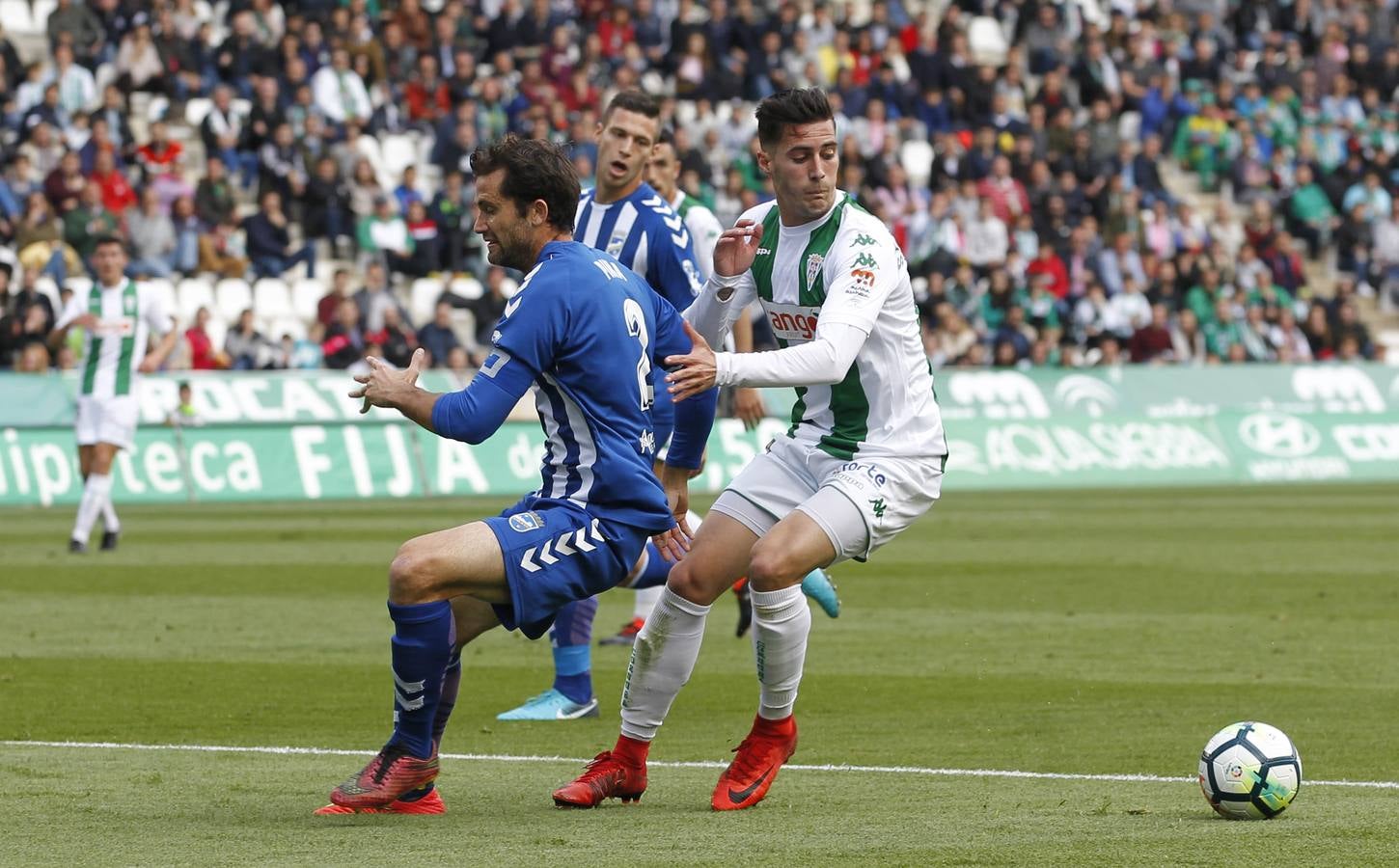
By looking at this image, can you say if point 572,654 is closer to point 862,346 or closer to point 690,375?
point 862,346

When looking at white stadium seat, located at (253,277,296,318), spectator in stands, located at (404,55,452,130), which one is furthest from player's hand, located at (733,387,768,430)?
spectator in stands, located at (404,55,452,130)

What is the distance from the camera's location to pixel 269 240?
27062mm

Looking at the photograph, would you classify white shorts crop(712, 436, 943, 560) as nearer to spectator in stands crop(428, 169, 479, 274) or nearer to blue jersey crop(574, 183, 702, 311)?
blue jersey crop(574, 183, 702, 311)

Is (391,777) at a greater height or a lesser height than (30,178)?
greater

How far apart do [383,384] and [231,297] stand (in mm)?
21124

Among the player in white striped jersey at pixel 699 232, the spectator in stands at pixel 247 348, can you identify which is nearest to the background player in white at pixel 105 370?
the spectator in stands at pixel 247 348

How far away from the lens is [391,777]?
650 cm

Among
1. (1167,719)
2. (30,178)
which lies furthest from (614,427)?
(30,178)

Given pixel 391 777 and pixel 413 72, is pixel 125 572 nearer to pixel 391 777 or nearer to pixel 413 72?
pixel 391 777

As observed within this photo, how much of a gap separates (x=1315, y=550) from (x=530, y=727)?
35.0 feet

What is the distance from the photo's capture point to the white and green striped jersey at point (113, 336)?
17797mm

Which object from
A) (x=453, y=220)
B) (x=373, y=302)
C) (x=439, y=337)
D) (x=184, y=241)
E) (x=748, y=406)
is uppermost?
(x=748, y=406)

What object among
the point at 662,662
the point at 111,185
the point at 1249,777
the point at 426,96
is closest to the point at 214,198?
the point at 111,185

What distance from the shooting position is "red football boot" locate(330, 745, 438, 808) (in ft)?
21.3
